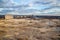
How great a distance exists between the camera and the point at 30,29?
2111 mm

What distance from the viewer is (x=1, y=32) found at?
2162 mm

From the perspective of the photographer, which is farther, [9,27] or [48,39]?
[9,27]

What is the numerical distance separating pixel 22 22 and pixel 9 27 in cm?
22

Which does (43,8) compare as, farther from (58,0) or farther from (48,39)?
(48,39)

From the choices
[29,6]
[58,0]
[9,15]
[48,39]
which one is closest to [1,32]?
[9,15]

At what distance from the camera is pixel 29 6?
6.98ft

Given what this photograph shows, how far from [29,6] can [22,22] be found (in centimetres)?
27

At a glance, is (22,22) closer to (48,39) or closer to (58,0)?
(48,39)

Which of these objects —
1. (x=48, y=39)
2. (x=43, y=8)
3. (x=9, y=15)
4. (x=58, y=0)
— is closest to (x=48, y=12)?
(x=43, y=8)

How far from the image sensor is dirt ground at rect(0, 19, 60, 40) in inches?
80.9

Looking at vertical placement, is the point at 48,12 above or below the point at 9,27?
above

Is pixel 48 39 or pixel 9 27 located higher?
pixel 9 27

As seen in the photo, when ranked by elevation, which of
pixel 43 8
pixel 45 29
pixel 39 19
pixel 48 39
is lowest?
pixel 48 39

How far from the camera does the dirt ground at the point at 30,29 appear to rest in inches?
80.9
